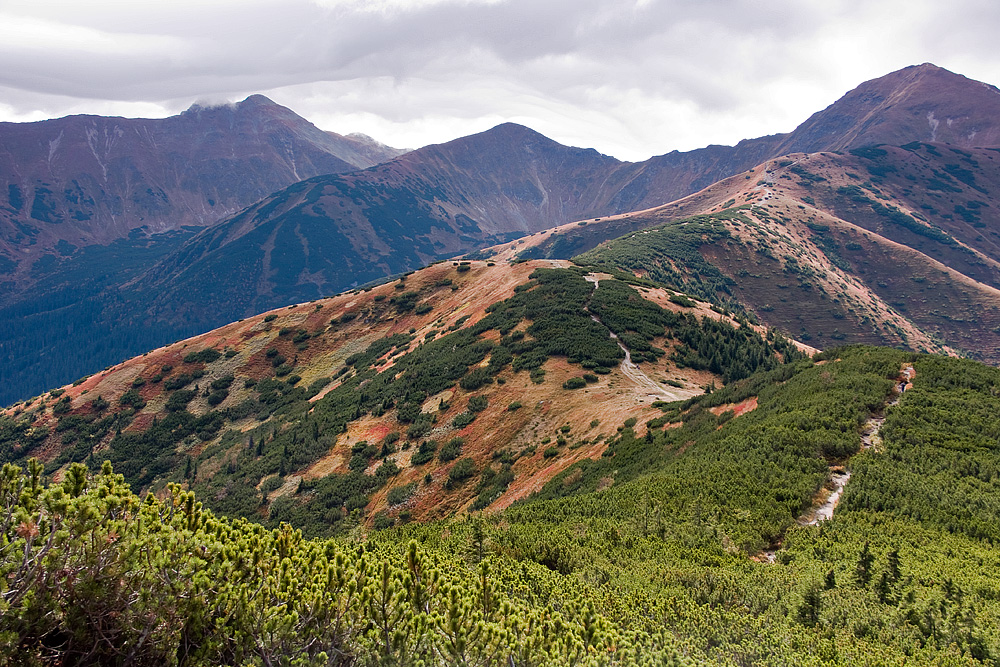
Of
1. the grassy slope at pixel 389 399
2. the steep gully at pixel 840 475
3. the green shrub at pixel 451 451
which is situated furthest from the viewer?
the green shrub at pixel 451 451

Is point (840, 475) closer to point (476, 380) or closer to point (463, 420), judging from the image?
point (463, 420)

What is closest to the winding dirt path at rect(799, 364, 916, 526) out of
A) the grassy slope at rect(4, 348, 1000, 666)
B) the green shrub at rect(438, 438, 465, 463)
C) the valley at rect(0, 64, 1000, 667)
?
A: the valley at rect(0, 64, 1000, 667)

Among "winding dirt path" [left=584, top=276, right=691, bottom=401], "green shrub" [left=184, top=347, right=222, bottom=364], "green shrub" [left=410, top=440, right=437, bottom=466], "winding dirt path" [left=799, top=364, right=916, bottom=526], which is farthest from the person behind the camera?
"green shrub" [left=184, top=347, right=222, bottom=364]

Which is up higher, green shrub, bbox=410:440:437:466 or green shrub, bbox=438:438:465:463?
green shrub, bbox=438:438:465:463

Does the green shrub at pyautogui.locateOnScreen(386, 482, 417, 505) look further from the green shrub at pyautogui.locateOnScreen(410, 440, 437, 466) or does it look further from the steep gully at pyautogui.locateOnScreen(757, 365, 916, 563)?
the steep gully at pyautogui.locateOnScreen(757, 365, 916, 563)

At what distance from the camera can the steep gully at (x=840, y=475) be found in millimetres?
18419

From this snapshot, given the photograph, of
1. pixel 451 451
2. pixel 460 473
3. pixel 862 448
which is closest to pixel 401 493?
pixel 460 473

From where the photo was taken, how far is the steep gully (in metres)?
18.4

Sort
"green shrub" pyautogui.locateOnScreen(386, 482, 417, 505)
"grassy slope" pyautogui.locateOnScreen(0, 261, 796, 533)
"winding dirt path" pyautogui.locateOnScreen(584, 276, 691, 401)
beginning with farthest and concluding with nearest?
1. "winding dirt path" pyautogui.locateOnScreen(584, 276, 691, 401)
2. "grassy slope" pyautogui.locateOnScreen(0, 261, 796, 533)
3. "green shrub" pyautogui.locateOnScreen(386, 482, 417, 505)

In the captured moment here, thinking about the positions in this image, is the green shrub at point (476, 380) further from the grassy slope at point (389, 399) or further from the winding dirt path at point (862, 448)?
the winding dirt path at point (862, 448)

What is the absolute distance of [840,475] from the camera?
21.1 metres

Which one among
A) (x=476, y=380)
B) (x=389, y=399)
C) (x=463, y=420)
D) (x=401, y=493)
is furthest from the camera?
(x=389, y=399)

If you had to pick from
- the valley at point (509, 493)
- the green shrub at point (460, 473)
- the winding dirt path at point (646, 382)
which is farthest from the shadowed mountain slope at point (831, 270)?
the green shrub at point (460, 473)

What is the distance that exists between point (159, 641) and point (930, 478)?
24718 millimetres
